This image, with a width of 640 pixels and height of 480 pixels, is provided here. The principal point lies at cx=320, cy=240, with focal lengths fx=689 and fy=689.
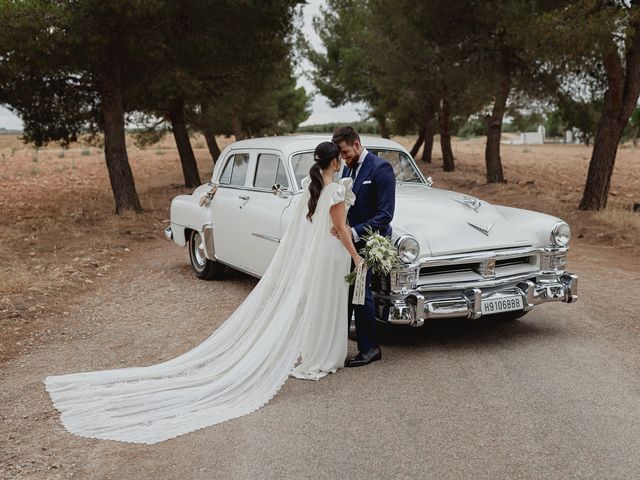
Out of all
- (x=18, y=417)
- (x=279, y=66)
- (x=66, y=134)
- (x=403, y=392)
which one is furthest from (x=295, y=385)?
(x=279, y=66)

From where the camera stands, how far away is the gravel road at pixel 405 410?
12.5 feet

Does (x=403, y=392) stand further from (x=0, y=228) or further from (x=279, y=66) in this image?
(x=279, y=66)

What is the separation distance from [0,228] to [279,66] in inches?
366

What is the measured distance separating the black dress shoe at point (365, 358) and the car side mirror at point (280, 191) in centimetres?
200

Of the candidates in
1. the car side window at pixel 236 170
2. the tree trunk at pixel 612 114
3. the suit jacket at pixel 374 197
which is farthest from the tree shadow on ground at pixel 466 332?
the tree trunk at pixel 612 114

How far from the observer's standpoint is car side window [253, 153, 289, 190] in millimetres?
7281

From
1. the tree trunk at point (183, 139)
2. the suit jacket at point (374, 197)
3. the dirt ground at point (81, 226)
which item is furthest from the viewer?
the tree trunk at point (183, 139)

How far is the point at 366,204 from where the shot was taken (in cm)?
555

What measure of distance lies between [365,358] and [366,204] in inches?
48.5

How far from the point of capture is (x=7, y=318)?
7211mm

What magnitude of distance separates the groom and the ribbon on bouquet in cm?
13

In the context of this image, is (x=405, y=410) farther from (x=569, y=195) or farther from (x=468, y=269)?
(x=569, y=195)

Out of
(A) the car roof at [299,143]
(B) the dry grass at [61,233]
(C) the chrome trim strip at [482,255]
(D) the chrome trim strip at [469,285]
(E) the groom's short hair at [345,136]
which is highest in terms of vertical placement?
(E) the groom's short hair at [345,136]

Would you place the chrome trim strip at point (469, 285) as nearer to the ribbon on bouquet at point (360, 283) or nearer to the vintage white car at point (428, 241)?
the vintage white car at point (428, 241)
